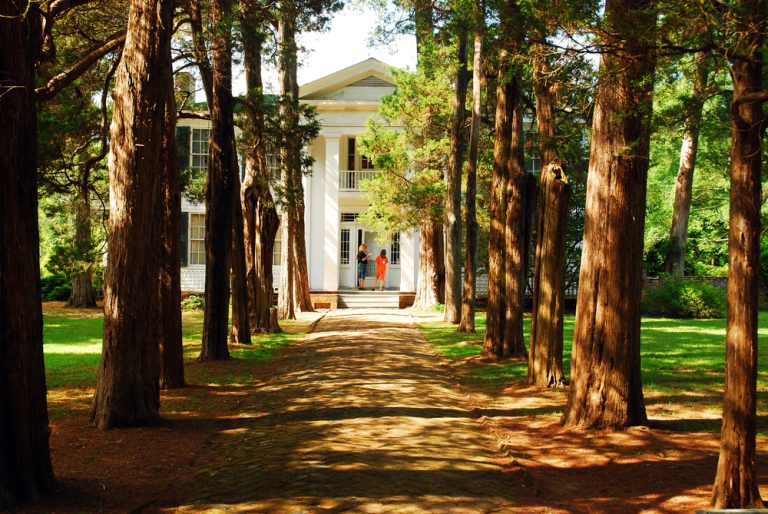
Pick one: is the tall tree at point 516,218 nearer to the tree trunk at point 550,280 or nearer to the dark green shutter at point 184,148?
the tree trunk at point 550,280

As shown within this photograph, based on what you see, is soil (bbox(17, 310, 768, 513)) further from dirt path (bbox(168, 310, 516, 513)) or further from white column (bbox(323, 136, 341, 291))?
white column (bbox(323, 136, 341, 291))

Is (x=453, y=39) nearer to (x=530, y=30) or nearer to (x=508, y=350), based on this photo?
(x=508, y=350)

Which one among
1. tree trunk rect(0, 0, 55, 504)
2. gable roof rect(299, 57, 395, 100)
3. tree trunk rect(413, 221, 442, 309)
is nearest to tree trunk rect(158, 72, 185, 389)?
tree trunk rect(0, 0, 55, 504)

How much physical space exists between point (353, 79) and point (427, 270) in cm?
941

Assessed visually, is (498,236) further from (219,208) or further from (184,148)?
(184,148)

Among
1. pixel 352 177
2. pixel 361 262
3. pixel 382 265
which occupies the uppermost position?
pixel 352 177

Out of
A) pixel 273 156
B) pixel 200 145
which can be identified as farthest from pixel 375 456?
pixel 200 145

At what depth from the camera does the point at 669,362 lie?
48.4 ft

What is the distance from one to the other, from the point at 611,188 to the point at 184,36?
49.4 ft

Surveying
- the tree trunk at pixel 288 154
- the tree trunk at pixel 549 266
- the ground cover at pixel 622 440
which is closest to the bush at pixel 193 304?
the tree trunk at pixel 288 154

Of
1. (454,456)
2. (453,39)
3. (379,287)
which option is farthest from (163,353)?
(379,287)

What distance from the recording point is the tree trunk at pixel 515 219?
13.8 meters

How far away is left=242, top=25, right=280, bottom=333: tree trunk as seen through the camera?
17.0 metres

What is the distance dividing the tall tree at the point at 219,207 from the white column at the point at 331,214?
18.3m
